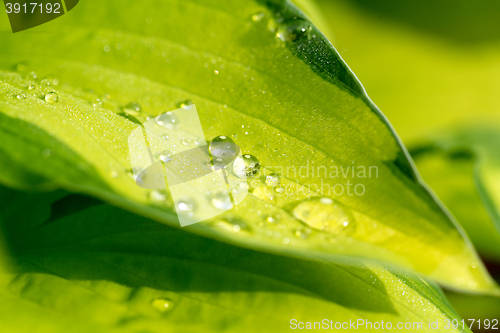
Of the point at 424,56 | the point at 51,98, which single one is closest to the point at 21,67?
the point at 51,98

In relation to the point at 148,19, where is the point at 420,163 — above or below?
below

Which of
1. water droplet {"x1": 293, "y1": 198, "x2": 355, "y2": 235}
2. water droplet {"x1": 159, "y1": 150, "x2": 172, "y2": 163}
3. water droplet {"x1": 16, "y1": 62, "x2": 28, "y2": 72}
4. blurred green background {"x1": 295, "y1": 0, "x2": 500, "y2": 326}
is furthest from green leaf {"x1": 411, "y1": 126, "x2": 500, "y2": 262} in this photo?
water droplet {"x1": 16, "y1": 62, "x2": 28, "y2": 72}

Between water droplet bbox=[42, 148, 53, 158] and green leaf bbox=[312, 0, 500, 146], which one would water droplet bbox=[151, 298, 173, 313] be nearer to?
water droplet bbox=[42, 148, 53, 158]

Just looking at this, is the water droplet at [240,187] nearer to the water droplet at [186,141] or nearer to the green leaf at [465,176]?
the water droplet at [186,141]

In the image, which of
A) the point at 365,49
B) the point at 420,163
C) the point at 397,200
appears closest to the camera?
the point at 397,200

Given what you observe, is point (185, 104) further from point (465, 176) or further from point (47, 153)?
point (465, 176)

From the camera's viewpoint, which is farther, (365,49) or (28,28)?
(365,49)

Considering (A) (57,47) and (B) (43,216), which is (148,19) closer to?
(A) (57,47)

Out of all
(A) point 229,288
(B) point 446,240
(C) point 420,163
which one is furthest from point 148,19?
(C) point 420,163
